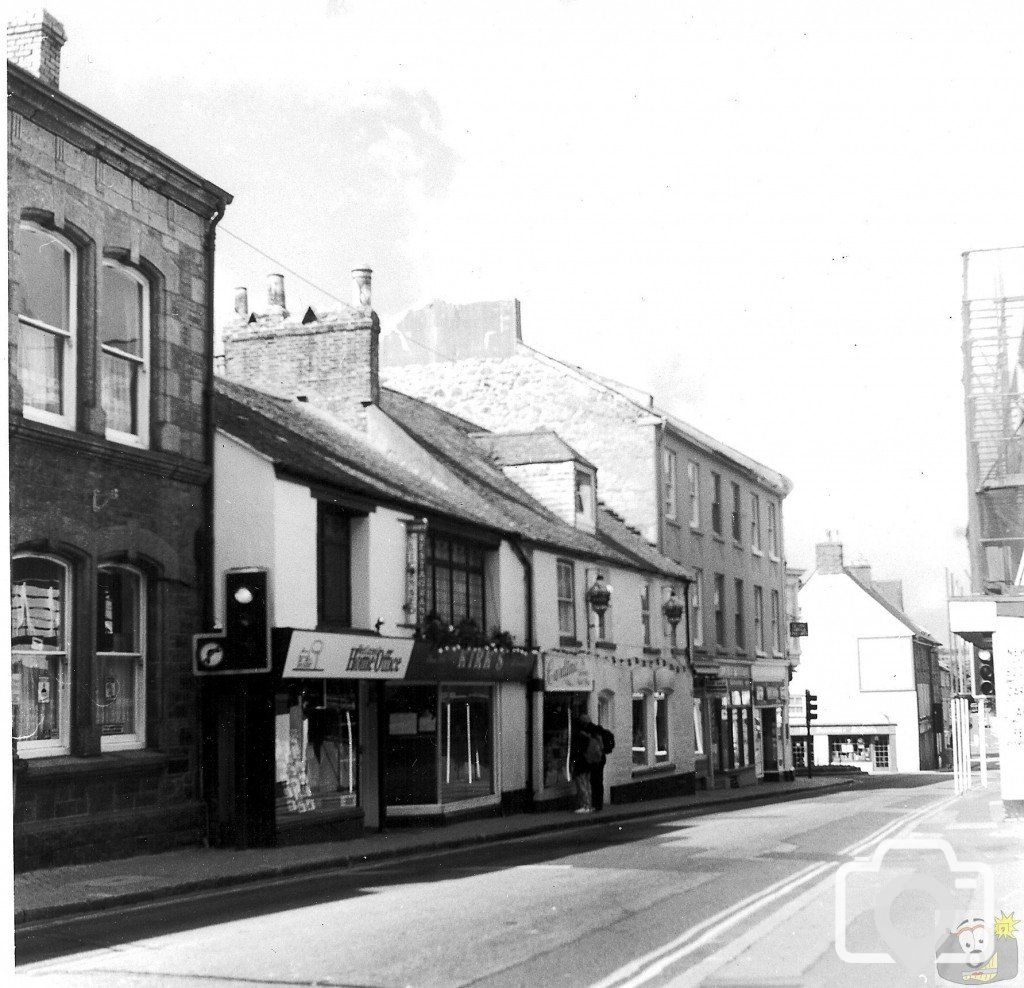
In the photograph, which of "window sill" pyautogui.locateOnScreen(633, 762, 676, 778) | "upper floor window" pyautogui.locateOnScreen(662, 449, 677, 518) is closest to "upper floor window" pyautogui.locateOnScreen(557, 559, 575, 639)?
"window sill" pyautogui.locateOnScreen(633, 762, 676, 778)

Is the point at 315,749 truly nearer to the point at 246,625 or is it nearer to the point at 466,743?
the point at 246,625

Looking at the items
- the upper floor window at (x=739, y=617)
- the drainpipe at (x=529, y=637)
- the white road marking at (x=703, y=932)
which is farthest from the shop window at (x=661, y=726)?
the white road marking at (x=703, y=932)

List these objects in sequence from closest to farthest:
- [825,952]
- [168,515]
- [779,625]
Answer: [825,952], [168,515], [779,625]

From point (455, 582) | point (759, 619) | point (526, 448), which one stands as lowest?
point (759, 619)

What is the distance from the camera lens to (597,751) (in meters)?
23.5

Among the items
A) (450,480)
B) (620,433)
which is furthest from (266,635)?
(620,433)

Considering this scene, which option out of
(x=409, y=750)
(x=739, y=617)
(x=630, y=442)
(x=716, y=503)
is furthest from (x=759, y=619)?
(x=409, y=750)

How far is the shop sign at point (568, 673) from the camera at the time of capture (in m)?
24.5

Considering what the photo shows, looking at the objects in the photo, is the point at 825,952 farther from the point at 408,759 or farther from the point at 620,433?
the point at 620,433

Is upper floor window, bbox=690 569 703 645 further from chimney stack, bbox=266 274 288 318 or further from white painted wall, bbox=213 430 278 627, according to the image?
white painted wall, bbox=213 430 278 627

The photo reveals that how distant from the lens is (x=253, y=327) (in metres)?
24.8

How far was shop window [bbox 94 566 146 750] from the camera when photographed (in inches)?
587

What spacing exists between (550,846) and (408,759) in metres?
4.17

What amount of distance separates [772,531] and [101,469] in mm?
29299
